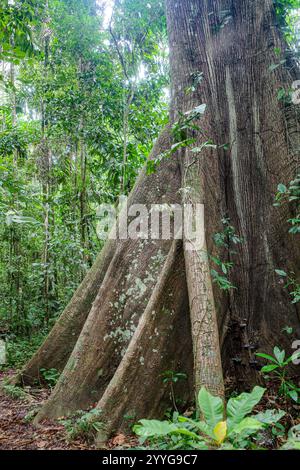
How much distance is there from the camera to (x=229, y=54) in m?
3.96

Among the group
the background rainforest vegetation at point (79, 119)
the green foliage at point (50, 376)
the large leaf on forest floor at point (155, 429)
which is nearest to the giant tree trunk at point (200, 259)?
the green foliage at point (50, 376)

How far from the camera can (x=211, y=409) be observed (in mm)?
1921

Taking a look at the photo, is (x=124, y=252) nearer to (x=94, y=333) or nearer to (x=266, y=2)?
(x=94, y=333)

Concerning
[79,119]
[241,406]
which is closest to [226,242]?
[241,406]

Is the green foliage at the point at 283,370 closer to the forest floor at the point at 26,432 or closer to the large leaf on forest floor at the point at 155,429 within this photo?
the large leaf on forest floor at the point at 155,429

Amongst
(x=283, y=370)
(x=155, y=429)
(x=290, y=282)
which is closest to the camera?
(x=155, y=429)

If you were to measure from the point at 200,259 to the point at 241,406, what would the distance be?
1.08 m

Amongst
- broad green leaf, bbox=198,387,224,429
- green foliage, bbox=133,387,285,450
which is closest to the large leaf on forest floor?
green foliage, bbox=133,387,285,450

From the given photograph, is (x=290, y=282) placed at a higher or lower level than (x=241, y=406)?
higher

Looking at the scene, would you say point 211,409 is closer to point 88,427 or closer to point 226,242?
point 88,427

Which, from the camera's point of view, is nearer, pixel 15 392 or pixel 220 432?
pixel 220 432

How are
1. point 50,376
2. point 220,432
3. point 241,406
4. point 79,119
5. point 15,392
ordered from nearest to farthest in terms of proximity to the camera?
point 220,432
point 241,406
point 15,392
point 50,376
point 79,119

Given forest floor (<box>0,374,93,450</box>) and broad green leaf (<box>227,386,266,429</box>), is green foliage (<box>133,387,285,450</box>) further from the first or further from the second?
forest floor (<box>0,374,93,450</box>)
